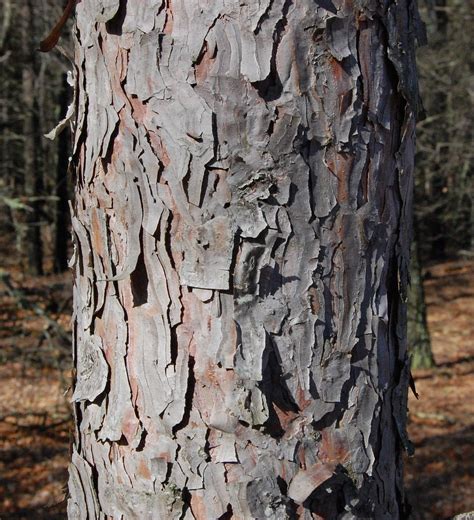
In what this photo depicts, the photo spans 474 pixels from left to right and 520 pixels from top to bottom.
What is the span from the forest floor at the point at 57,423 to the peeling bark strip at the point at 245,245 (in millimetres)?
4083

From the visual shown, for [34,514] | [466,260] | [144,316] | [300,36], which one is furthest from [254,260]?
[466,260]

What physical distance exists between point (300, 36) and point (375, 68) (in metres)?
0.15

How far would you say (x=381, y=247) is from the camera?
1275 millimetres

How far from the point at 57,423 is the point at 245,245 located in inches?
260

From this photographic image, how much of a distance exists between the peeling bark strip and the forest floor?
408cm

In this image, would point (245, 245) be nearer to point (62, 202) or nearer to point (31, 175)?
point (62, 202)

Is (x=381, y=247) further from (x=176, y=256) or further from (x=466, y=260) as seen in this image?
(x=466, y=260)

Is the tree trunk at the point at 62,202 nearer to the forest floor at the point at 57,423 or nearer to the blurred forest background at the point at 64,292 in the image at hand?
the blurred forest background at the point at 64,292

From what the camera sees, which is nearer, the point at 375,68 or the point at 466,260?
the point at 375,68

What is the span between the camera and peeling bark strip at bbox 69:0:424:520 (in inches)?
46.1

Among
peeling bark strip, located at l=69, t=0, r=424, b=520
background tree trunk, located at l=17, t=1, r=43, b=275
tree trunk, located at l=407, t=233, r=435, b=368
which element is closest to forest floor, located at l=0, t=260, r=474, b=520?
tree trunk, located at l=407, t=233, r=435, b=368

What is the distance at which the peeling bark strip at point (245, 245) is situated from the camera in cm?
117

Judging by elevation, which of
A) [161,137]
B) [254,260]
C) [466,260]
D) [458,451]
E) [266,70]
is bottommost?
[458,451]

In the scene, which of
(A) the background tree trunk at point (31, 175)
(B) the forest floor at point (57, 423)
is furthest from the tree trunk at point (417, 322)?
(A) the background tree trunk at point (31, 175)
